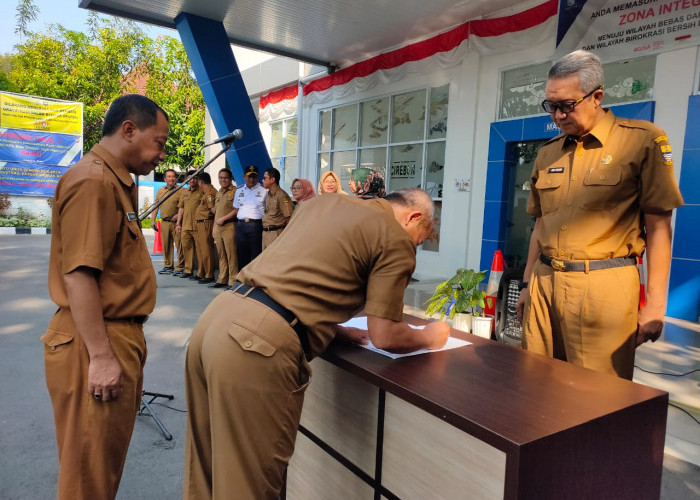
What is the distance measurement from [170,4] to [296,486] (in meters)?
7.49

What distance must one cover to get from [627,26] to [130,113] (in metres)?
5.55

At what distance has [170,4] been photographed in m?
7.33

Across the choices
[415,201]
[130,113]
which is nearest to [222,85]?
[130,113]

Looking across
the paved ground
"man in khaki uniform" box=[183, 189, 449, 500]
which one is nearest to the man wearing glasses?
"man in khaki uniform" box=[183, 189, 449, 500]

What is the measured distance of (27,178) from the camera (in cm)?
1549

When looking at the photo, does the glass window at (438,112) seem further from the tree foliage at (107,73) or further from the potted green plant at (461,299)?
the tree foliage at (107,73)

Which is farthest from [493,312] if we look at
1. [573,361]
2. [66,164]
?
[66,164]

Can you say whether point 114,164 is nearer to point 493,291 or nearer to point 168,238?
point 493,291

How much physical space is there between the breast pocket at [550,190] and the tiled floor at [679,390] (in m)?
1.48

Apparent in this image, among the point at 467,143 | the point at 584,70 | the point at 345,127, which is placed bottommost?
the point at 584,70

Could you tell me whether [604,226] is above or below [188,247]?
above

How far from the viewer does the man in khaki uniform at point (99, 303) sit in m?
1.55

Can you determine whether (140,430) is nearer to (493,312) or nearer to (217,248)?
(493,312)

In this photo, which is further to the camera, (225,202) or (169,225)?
(169,225)
